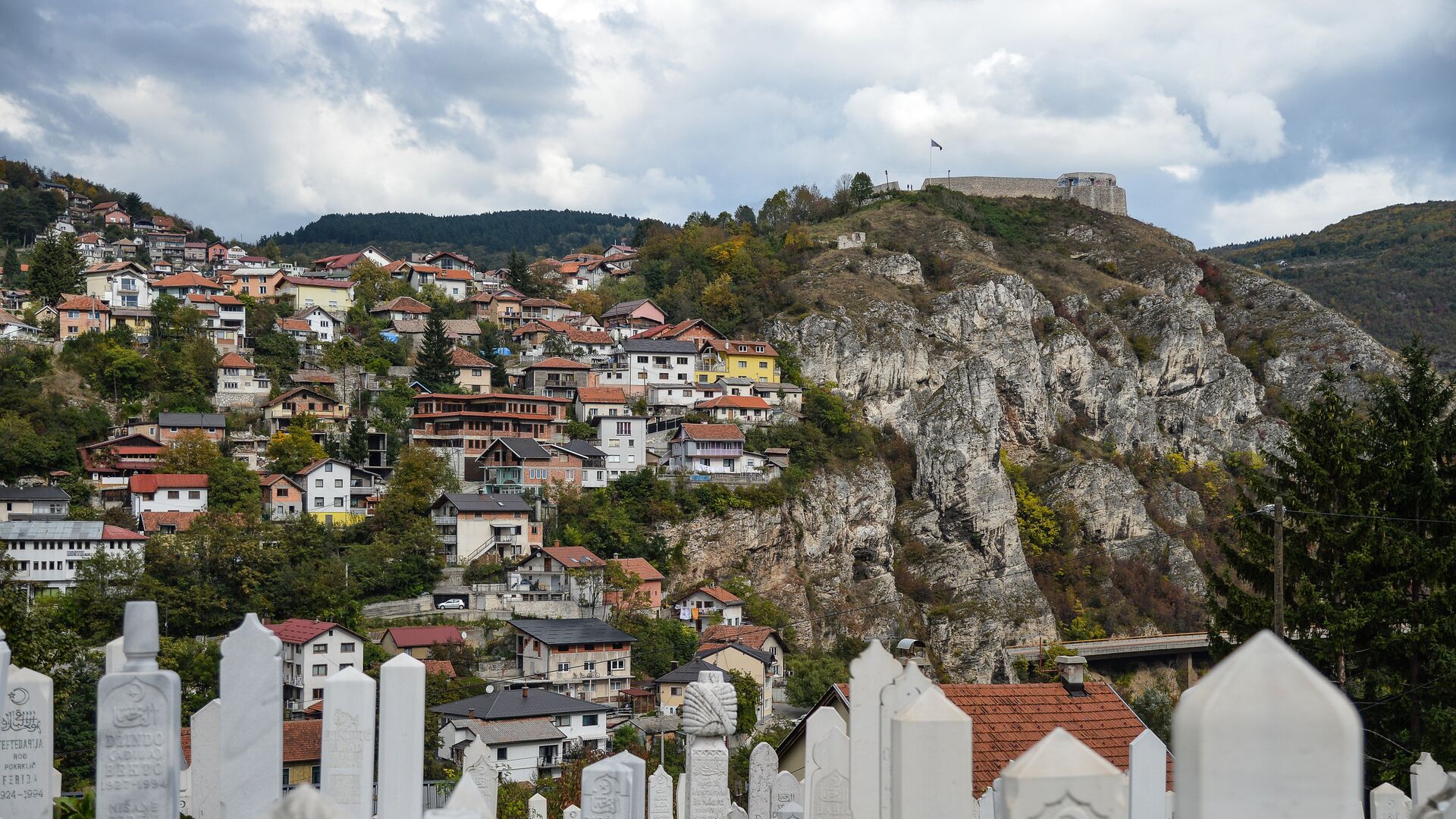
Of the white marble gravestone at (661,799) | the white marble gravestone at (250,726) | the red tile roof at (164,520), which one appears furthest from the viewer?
the red tile roof at (164,520)

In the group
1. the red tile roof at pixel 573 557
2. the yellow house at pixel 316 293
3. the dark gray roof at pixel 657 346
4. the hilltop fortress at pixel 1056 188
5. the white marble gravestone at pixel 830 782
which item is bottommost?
the red tile roof at pixel 573 557

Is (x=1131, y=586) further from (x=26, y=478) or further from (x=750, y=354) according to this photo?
(x=26, y=478)

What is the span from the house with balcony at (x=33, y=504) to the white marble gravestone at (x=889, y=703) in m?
47.1

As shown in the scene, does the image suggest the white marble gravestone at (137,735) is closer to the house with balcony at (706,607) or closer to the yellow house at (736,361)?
the house with balcony at (706,607)

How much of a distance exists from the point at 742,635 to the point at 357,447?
70.9 ft

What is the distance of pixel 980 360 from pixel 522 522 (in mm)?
36593

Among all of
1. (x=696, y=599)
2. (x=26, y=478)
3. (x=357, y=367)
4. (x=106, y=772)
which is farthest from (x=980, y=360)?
(x=106, y=772)

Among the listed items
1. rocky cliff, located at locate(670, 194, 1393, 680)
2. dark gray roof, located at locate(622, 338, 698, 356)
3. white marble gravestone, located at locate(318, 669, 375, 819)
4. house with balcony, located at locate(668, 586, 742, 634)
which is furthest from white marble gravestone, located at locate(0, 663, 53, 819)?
dark gray roof, located at locate(622, 338, 698, 356)

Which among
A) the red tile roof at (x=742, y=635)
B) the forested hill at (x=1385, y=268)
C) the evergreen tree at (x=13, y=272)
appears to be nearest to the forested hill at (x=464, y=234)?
the evergreen tree at (x=13, y=272)

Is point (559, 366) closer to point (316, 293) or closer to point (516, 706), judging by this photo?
point (316, 293)

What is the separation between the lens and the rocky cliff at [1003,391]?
61.7 metres

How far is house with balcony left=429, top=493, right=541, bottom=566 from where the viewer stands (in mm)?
50281

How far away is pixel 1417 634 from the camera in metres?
14.1

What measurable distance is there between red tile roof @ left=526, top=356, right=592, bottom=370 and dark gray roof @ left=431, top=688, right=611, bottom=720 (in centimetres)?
3207
